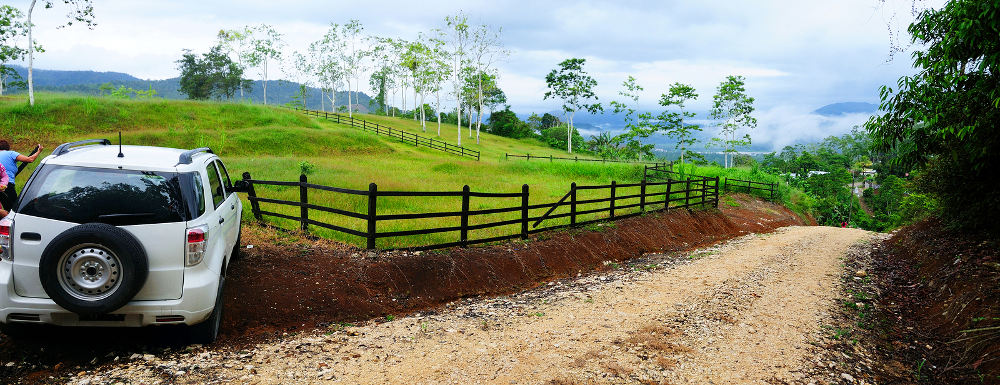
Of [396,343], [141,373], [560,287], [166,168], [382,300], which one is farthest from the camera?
[560,287]

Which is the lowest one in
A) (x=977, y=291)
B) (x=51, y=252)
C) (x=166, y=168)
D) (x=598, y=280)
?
(x=598, y=280)

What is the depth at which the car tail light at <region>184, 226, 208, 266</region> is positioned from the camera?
4.57m

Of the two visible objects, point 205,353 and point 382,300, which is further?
point 382,300

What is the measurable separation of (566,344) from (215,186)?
185 inches

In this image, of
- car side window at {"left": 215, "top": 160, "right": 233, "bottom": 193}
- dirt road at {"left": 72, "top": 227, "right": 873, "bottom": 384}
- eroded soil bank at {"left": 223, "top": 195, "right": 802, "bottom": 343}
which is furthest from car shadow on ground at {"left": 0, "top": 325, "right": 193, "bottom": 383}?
car side window at {"left": 215, "top": 160, "right": 233, "bottom": 193}

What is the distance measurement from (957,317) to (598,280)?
4.96 meters

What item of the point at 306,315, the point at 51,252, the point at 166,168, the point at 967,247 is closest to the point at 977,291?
the point at 967,247

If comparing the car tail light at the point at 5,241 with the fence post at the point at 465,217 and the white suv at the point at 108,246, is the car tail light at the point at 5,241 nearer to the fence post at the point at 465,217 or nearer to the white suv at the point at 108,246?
the white suv at the point at 108,246

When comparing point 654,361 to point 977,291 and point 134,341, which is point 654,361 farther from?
point 134,341

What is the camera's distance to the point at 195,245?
4613 millimetres

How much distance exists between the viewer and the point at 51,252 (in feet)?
13.5

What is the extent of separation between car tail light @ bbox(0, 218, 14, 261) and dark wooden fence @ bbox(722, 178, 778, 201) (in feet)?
108

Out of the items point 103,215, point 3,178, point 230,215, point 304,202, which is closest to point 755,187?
point 304,202

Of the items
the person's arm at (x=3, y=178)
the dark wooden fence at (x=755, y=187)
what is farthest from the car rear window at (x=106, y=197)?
the dark wooden fence at (x=755, y=187)
